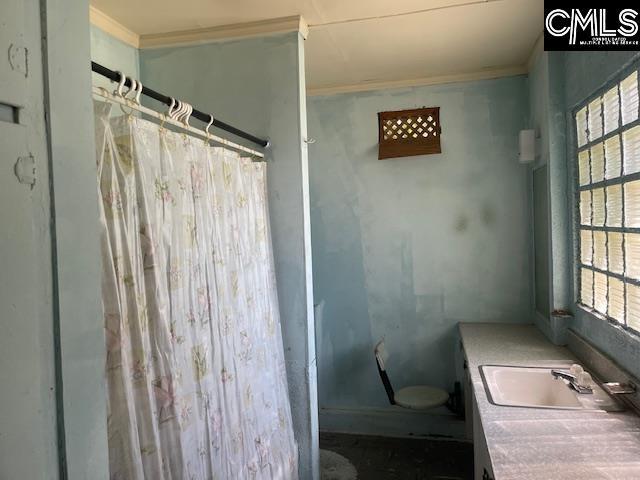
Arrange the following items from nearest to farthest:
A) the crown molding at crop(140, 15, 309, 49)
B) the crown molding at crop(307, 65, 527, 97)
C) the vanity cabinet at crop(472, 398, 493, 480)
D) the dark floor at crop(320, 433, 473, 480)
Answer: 1. the vanity cabinet at crop(472, 398, 493, 480)
2. the crown molding at crop(140, 15, 309, 49)
3. the dark floor at crop(320, 433, 473, 480)
4. the crown molding at crop(307, 65, 527, 97)

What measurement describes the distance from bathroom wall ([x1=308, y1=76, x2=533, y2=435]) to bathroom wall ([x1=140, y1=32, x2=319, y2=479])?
0.98 m

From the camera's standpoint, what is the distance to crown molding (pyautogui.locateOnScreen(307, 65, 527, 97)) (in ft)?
9.31

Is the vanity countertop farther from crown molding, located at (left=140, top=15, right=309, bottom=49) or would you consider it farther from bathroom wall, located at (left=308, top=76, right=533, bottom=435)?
crown molding, located at (left=140, top=15, right=309, bottom=49)

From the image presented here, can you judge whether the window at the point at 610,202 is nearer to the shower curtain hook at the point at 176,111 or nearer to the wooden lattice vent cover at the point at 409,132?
the wooden lattice vent cover at the point at 409,132

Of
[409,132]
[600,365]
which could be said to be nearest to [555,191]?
[600,365]

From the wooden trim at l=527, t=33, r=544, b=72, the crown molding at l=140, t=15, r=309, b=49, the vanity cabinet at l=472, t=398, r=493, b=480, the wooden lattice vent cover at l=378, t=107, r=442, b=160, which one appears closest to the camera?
the vanity cabinet at l=472, t=398, r=493, b=480

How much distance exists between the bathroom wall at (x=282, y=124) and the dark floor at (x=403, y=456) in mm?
638

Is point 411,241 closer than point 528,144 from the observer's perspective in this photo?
No

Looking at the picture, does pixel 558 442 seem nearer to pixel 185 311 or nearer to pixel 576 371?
pixel 576 371

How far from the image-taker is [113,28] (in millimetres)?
2078

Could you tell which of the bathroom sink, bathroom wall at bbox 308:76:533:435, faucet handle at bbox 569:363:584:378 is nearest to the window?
faucet handle at bbox 569:363:584:378

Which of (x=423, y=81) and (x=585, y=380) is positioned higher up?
(x=423, y=81)

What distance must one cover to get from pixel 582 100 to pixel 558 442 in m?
1.49

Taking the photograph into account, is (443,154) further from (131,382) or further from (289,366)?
(131,382)
